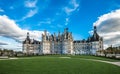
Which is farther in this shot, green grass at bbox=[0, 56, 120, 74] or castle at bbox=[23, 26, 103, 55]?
castle at bbox=[23, 26, 103, 55]

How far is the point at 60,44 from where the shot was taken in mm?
126500

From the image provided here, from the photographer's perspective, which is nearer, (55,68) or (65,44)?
(55,68)

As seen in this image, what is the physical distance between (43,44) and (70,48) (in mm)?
20240

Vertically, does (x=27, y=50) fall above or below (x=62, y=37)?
below

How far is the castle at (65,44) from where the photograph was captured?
123 m

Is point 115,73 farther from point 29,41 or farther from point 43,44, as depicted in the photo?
point 29,41

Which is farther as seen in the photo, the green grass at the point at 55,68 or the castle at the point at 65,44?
the castle at the point at 65,44

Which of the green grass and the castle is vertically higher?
the castle

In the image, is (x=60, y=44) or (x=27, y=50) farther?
(x=27, y=50)

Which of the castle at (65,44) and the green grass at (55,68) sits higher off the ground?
the castle at (65,44)

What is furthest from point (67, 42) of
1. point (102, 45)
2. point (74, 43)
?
point (102, 45)

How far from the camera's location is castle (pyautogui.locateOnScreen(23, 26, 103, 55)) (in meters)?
123

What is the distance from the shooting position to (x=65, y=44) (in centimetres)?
12294

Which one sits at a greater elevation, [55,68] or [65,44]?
[65,44]
